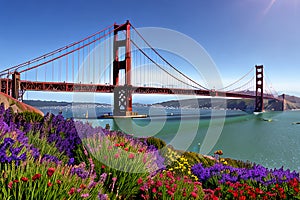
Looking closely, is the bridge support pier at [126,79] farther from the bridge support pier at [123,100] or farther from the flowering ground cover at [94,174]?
the flowering ground cover at [94,174]

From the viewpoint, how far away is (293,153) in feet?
64.8

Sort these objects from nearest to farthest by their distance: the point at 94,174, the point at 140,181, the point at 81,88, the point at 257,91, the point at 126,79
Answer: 1. the point at 94,174
2. the point at 140,181
3. the point at 81,88
4. the point at 126,79
5. the point at 257,91

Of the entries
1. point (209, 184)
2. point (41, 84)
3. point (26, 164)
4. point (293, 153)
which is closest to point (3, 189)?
point (26, 164)

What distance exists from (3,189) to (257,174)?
3.69 metres

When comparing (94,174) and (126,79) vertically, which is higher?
(126,79)

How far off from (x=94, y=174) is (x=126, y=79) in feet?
138

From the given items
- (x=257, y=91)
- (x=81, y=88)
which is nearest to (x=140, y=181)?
(x=81, y=88)

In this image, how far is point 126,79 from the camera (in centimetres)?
4419

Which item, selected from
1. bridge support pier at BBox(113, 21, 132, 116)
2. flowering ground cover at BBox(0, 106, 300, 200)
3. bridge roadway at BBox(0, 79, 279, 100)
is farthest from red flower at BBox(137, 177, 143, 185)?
bridge support pier at BBox(113, 21, 132, 116)

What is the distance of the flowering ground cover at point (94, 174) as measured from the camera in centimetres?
195

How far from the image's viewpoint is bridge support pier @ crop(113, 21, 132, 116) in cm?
4288

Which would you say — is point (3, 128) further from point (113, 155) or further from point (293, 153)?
A: point (293, 153)

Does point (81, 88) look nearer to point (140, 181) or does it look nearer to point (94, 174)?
point (140, 181)

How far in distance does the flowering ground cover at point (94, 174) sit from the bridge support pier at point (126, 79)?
3799 cm
